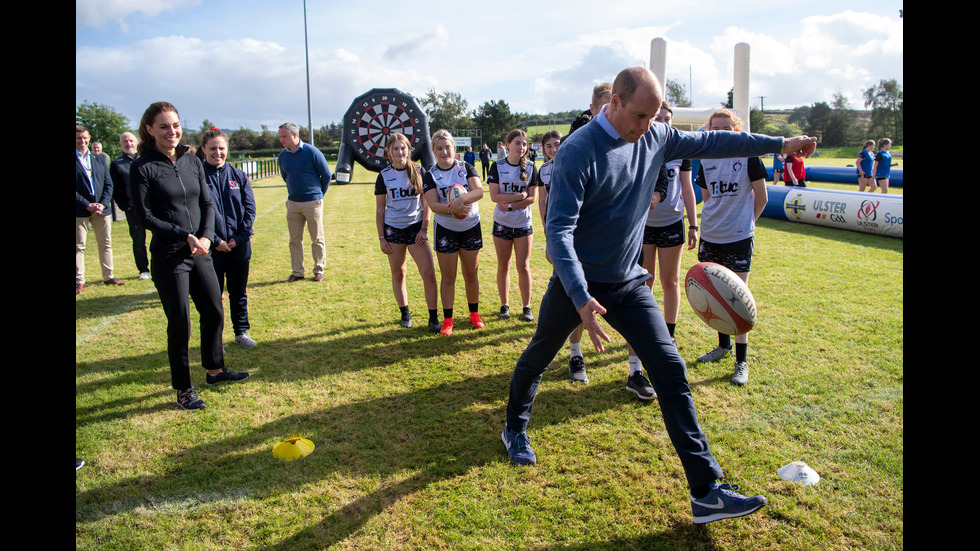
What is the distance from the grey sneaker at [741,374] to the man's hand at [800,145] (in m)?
2.03

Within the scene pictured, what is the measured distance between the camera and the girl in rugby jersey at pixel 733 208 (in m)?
4.66

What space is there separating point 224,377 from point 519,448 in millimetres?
2827

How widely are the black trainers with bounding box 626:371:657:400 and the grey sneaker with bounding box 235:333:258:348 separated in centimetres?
381

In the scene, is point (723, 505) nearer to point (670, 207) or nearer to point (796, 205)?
point (670, 207)

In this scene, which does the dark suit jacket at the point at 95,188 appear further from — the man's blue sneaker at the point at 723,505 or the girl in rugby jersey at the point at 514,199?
the man's blue sneaker at the point at 723,505

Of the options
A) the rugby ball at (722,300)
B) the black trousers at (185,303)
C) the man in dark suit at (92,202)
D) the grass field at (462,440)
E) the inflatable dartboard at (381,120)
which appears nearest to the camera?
the grass field at (462,440)

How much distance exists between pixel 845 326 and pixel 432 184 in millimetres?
4471

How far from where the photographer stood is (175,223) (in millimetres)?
4305

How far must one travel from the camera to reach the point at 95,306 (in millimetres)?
7539

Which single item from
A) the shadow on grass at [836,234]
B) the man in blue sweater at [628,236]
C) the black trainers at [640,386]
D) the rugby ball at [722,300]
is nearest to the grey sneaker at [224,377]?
the man in blue sweater at [628,236]

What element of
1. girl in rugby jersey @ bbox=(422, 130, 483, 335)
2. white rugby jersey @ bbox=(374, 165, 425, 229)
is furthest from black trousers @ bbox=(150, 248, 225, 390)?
girl in rugby jersey @ bbox=(422, 130, 483, 335)

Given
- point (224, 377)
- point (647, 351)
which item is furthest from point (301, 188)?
point (647, 351)

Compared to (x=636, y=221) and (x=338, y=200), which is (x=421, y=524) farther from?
(x=338, y=200)
